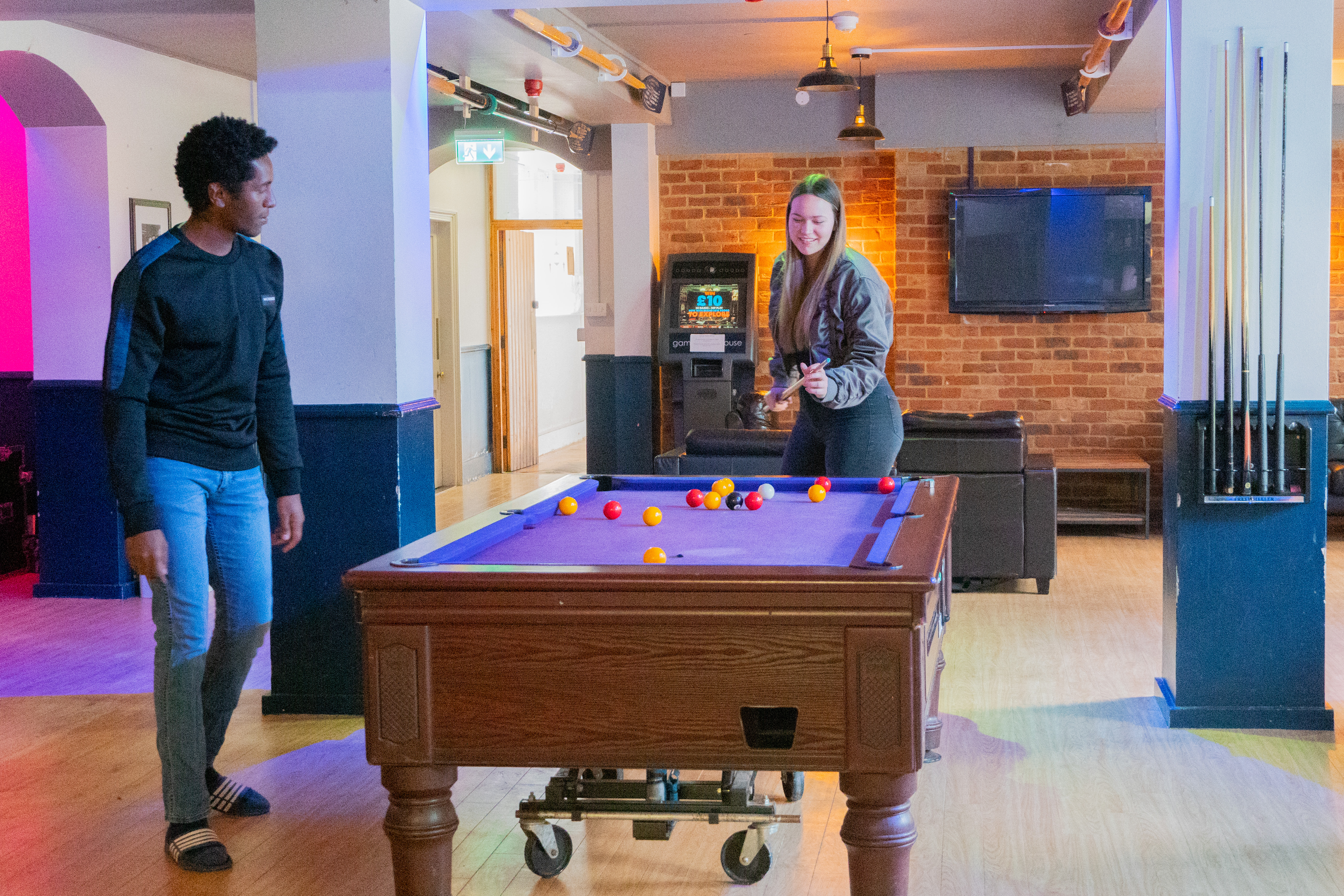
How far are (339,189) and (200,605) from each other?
1.66 meters

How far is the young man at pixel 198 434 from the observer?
2885mm

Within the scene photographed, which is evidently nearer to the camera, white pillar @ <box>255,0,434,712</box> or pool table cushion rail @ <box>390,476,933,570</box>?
pool table cushion rail @ <box>390,476,933,570</box>

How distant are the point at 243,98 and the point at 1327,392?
5.79 meters

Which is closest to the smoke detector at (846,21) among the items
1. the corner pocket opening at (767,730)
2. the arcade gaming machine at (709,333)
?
the arcade gaming machine at (709,333)

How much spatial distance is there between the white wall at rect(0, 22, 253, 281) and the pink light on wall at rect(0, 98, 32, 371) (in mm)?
898

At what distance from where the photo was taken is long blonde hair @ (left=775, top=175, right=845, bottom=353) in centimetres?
386

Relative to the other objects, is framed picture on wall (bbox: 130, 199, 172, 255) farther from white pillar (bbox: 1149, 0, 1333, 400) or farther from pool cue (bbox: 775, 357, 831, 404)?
white pillar (bbox: 1149, 0, 1333, 400)

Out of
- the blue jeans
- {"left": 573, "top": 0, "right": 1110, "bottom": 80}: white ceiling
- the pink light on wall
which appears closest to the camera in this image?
the blue jeans

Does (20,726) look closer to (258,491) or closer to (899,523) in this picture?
(258,491)

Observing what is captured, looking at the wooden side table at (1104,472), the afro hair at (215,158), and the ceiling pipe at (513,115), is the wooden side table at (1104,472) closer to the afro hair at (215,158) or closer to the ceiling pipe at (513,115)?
the ceiling pipe at (513,115)

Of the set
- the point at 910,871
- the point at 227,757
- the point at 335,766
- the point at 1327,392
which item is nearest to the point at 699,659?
the point at 910,871

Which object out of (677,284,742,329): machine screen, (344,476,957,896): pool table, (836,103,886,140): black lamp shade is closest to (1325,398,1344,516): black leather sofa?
(836,103,886,140): black lamp shade

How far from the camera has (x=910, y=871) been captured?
2.92 meters

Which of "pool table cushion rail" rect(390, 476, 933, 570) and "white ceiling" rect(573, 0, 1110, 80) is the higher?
"white ceiling" rect(573, 0, 1110, 80)
